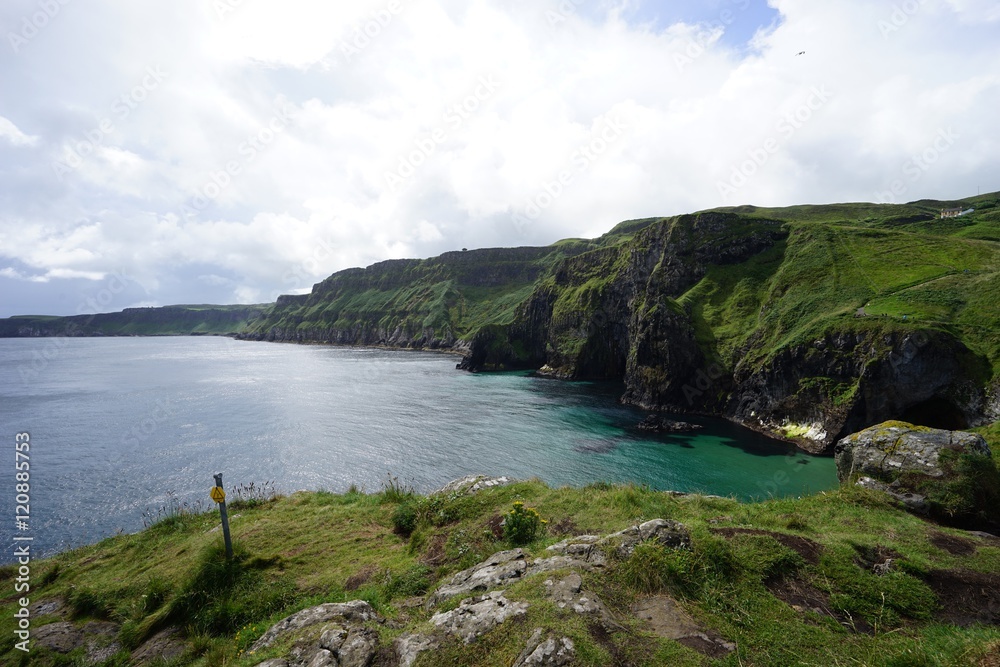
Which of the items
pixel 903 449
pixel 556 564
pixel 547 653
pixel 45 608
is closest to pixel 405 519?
pixel 556 564

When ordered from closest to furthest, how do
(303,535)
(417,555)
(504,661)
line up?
(504,661) → (417,555) → (303,535)

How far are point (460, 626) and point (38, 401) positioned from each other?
9536 cm

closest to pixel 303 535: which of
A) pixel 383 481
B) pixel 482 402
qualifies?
pixel 383 481

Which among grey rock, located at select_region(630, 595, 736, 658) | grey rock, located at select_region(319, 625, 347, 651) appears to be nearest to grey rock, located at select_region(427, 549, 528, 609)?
grey rock, located at select_region(319, 625, 347, 651)

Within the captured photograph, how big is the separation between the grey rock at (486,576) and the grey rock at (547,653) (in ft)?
8.99

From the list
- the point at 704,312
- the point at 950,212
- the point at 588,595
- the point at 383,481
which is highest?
the point at 950,212

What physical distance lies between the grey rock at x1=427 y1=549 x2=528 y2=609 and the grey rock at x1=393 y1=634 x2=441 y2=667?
1921mm

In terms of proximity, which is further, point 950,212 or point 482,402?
point 950,212

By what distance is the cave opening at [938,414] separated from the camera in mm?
37219

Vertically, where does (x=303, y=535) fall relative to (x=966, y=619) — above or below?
below

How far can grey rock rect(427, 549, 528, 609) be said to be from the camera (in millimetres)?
9719

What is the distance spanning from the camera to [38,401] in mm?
67375

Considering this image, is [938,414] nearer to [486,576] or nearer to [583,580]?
[583,580]

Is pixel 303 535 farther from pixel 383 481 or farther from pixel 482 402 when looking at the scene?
pixel 482 402
